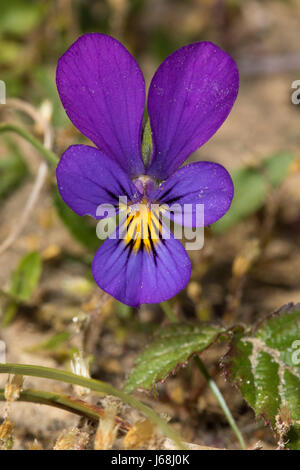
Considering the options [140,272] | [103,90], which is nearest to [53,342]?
[140,272]

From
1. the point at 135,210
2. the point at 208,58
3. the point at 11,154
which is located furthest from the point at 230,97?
the point at 11,154

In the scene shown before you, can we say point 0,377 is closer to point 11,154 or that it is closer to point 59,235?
point 59,235

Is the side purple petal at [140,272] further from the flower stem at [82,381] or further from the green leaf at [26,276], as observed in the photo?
the green leaf at [26,276]

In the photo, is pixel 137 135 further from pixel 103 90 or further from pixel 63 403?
pixel 63 403

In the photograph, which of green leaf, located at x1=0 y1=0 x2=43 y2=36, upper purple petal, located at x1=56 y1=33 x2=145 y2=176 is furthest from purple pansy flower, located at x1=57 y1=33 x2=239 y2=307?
green leaf, located at x1=0 y1=0 x2=43 y2=36

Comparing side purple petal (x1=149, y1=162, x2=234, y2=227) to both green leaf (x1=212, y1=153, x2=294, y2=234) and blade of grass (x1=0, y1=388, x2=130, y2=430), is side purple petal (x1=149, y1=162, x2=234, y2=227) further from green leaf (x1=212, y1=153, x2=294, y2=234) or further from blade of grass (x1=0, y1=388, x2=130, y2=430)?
green leaf (x1=212, y1=153, x2=294, y2=234)
